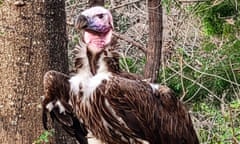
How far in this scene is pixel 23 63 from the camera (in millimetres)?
5094

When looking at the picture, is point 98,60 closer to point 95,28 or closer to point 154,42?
point 95,28

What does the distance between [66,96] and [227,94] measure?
4134mm

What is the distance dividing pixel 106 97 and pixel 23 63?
5.03 ft

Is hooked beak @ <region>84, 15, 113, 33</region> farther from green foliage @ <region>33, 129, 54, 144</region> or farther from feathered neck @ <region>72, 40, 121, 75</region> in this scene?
green foliage @ <region>33, 129, 54, 144</region>

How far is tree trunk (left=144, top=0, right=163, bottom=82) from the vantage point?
7.37 metres

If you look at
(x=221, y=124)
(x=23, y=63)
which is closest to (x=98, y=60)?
(x=23, y=63)

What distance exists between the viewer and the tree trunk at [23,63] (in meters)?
5.07

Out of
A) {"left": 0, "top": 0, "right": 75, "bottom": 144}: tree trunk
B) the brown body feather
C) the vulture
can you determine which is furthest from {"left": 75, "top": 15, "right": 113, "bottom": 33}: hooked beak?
{"left": 0, "top": 0, "right": 75, "bottom": 144}: tree trunk

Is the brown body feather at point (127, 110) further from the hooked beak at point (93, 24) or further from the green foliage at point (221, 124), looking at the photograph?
the green foliage at point (221, 124)

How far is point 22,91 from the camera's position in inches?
200

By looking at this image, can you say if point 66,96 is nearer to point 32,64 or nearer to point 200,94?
point 32,64

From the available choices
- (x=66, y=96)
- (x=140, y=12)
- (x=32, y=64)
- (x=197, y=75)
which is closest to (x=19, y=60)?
(x=32, y=64)

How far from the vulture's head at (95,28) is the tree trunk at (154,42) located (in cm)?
352

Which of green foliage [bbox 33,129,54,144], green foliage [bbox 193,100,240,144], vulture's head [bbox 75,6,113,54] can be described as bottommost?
green foliage [bbox 193,100,240,144]
